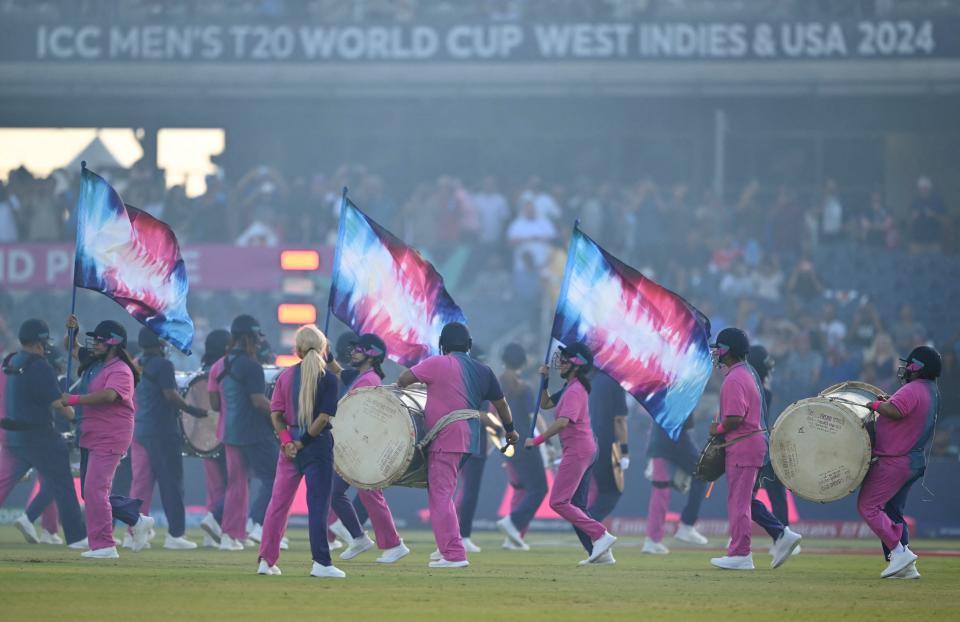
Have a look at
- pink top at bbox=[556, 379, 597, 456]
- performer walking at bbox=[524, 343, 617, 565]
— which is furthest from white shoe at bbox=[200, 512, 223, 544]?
pink top at bbox=[556, 379, 597, 456]

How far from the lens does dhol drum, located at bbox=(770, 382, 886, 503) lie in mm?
16891

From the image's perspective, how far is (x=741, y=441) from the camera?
17.6 metres

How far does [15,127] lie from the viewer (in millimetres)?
37312

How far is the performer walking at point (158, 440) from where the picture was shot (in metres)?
19.7

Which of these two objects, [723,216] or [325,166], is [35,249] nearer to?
[325,166]

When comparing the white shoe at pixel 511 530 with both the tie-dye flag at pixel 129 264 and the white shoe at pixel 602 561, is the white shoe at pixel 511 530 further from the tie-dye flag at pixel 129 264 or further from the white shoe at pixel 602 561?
the tie-dye flag at pixel 129 264

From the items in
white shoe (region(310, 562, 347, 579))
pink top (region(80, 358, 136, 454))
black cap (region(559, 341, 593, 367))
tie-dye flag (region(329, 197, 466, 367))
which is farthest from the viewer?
tie-dye flag (region(329, 197, 466, 367))

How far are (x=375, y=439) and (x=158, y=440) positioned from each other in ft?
12.8

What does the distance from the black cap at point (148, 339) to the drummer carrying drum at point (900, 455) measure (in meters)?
7.20

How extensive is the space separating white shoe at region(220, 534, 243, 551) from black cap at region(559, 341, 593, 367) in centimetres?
404

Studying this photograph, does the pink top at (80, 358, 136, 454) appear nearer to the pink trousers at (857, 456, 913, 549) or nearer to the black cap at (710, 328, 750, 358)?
the black cap at (710, 328, 750, 358)

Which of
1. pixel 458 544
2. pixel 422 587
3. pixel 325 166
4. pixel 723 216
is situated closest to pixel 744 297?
pixel 723 216

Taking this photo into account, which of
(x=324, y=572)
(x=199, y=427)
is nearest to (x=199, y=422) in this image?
(x=199, y=427)

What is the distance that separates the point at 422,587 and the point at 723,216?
17837mm
